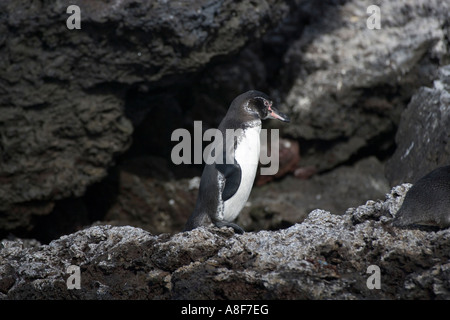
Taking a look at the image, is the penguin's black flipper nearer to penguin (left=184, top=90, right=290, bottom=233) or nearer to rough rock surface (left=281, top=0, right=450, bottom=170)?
penguin (left=184, top=90, right=290, bottom=233)

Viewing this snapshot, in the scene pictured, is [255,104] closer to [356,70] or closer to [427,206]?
[427,206]

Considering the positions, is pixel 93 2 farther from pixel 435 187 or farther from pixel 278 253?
pixel 435 187

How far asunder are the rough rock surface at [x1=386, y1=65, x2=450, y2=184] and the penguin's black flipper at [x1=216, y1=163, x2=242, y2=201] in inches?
58.7

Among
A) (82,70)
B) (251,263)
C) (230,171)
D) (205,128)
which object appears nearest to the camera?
(251,263)

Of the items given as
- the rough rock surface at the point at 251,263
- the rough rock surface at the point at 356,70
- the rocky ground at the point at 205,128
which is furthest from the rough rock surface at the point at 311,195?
the rough rock surface at the point at 251,263

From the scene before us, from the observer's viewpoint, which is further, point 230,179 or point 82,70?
point 82,70

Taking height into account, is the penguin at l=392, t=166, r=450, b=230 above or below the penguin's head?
below

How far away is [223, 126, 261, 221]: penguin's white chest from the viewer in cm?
442

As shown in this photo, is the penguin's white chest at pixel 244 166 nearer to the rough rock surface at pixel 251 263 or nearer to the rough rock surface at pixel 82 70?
the rough rock surface at pixel 251 263

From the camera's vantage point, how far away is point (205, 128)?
6.70 meters

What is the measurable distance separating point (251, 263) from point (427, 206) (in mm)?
1053

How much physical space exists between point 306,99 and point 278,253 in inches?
141

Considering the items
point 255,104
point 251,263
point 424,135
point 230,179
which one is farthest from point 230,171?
point 424,135

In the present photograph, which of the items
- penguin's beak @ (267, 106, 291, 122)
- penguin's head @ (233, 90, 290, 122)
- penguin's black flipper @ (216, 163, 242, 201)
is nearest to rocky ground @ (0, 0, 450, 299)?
penguin's black flipper @ (216, 163, 242, 201)
